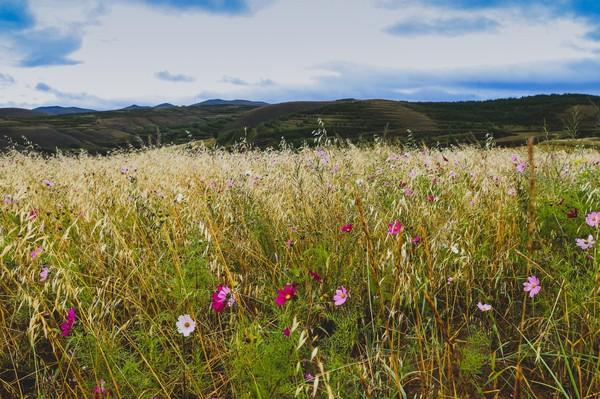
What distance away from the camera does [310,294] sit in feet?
8.25

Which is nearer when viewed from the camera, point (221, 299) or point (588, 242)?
point (221, 299)

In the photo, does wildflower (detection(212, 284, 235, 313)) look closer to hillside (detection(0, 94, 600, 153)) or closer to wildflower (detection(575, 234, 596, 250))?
wildflower (detection(575, 234, 596, 250))

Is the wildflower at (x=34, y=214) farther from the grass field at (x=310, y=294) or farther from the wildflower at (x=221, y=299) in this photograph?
the wildflower at (x=221, y=299)

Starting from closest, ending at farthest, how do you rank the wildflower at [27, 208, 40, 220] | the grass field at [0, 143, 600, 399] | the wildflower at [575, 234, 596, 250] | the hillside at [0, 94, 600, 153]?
the grass field at [0, 143, 600, 399] < the wildflower at [575, 234, 596, 250] < the wildflower at [27, 208, 40, 220] < the hillside at [0, 94, 600, 153]

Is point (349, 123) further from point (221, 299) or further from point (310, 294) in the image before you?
point (221, 299)

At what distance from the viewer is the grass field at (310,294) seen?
1934mm

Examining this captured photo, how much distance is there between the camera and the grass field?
1934mm

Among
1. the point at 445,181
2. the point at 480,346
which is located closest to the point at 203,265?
the point at 480,346

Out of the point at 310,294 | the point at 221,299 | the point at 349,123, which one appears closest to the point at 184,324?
the point at 221,299

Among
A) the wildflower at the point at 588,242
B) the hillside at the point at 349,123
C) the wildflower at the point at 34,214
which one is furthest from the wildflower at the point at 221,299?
the hillside at the point at 349,123

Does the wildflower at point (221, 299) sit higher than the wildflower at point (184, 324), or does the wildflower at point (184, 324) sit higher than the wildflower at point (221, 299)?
the wildflower at point (221, 299)

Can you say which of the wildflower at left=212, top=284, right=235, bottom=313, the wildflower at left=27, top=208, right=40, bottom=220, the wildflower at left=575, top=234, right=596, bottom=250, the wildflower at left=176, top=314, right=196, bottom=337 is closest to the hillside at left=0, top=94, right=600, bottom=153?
the wildflower at left=575, top=234, right=596, bottom=250

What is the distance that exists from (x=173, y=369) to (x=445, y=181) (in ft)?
11.0

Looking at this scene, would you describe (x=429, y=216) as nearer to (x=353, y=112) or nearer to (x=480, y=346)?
(x=480, y=346)
